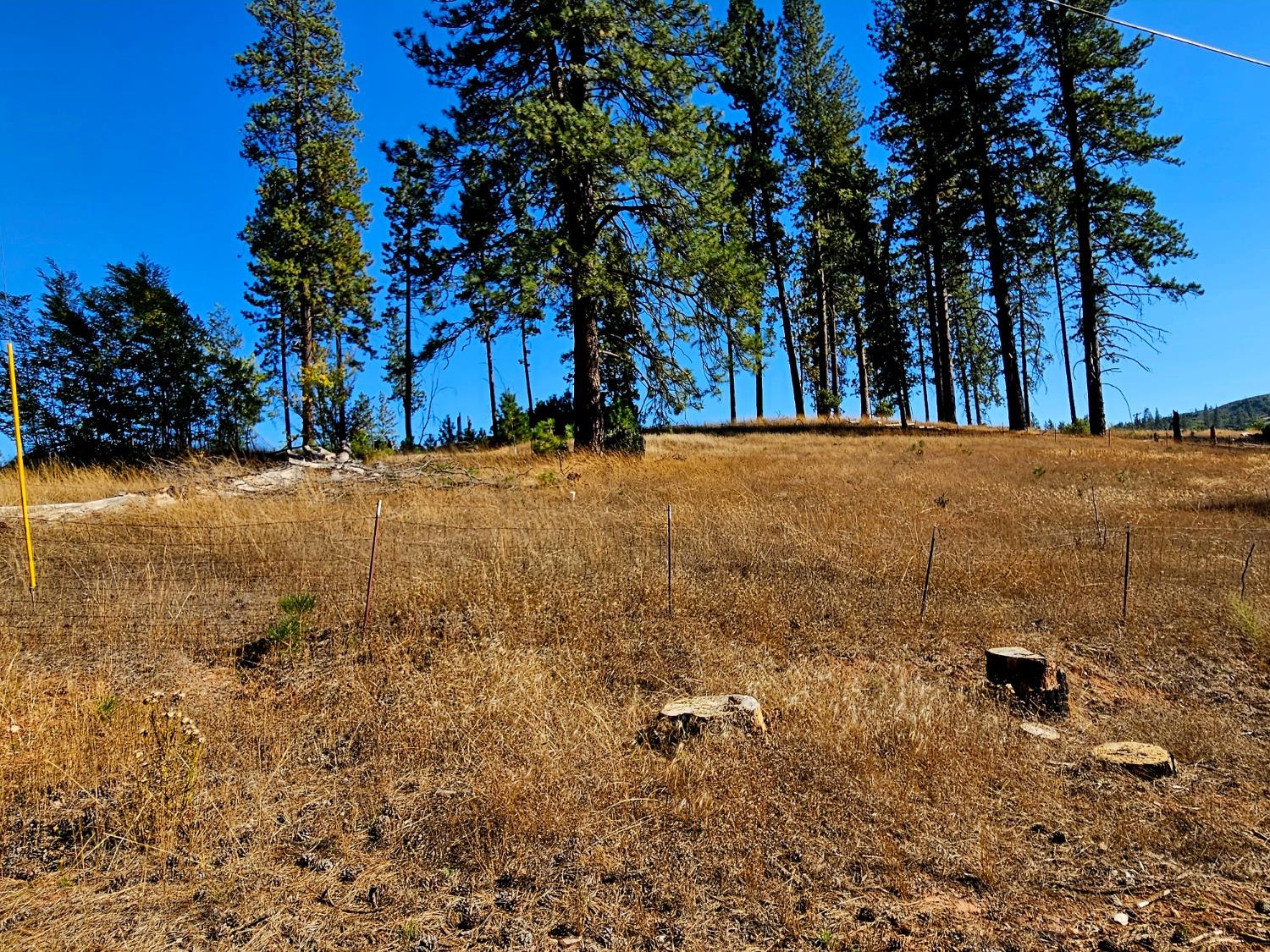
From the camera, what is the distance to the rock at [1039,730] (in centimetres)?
508

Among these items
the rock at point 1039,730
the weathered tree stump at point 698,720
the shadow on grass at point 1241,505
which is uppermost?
the shadow on grass at point 1241,505

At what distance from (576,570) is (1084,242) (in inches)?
908

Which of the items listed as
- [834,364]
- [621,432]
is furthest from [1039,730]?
[834,364]

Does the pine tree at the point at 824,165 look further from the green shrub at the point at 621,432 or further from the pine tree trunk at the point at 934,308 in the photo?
the green shrub at the point at 621,432

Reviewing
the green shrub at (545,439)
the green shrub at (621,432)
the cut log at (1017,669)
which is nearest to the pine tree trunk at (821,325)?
the green shrub at (621,432)

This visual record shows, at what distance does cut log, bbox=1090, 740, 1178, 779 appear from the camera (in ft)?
14.9

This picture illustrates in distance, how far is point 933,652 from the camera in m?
6.56

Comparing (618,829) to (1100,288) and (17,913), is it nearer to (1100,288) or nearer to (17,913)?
(17,913)

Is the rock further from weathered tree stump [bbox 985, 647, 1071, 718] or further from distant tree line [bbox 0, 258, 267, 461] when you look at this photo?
distant tree line [bbox 0, 258, 267, 461]

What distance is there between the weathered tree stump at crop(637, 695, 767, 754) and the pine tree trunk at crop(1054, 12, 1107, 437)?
2299 centimetres

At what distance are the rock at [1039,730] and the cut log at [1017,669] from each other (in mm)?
450

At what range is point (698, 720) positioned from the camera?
475 cm

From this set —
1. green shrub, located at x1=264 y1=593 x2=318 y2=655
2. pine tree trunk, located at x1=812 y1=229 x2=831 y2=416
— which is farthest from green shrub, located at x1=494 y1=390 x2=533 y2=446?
pine tree trunk, located at x1=812 y1=229 x2=831 y2=416

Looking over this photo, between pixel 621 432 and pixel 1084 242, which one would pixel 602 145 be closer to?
pixel 621 432
